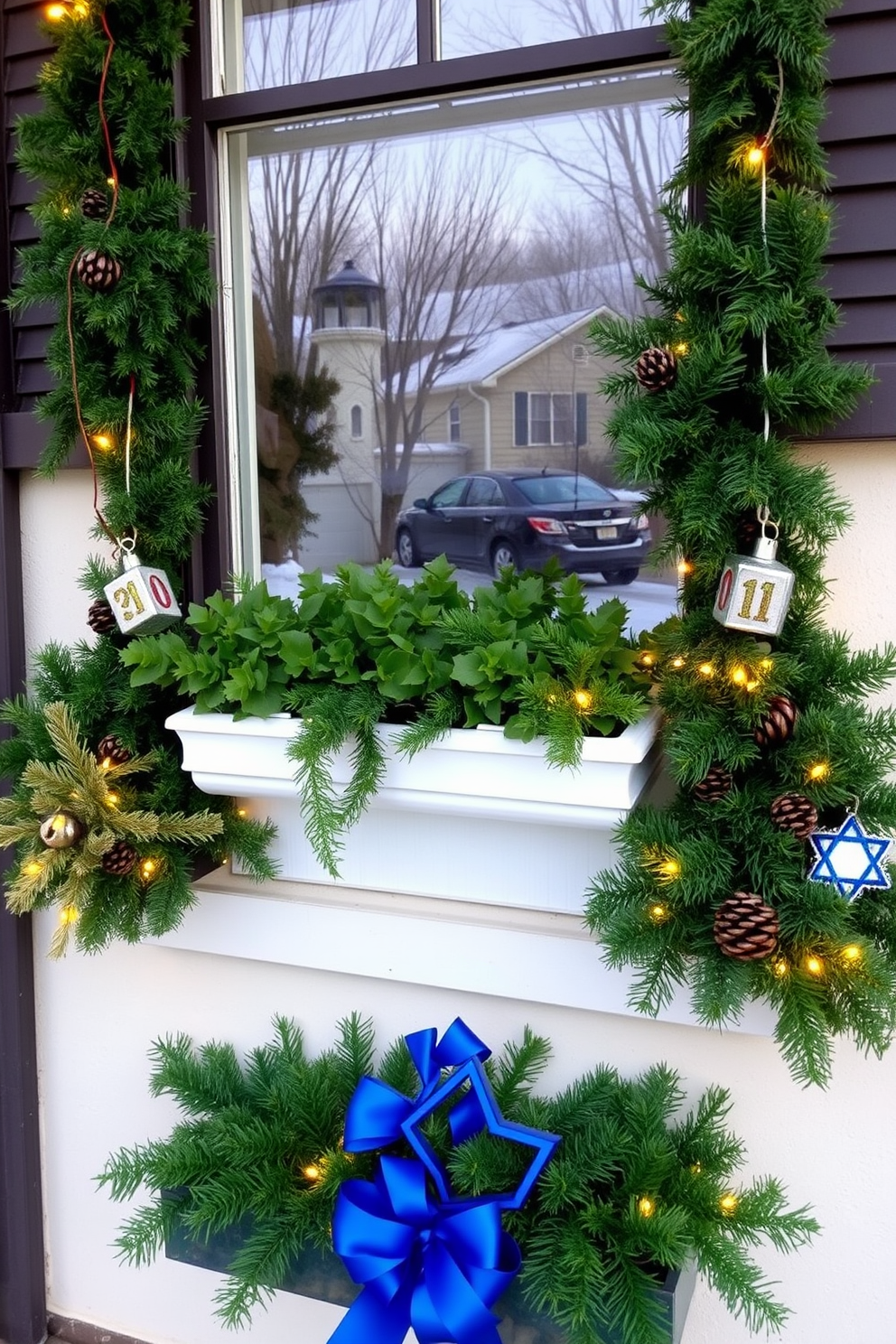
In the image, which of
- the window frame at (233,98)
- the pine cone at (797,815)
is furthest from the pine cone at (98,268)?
the pine cone at (797,815)

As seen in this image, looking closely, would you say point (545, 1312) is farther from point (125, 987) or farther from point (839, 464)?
point (839, 464)

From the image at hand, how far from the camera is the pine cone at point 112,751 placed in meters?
1.22

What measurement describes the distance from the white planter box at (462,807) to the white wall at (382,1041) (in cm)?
17

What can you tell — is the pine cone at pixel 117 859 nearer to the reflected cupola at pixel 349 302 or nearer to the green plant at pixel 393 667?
the green plant at pixel 393 667

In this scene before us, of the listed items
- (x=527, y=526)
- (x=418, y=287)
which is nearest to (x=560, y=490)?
(x=527, y=526)

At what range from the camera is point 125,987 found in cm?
151

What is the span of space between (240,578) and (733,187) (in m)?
0.70

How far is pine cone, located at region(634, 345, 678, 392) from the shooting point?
0.98 meters

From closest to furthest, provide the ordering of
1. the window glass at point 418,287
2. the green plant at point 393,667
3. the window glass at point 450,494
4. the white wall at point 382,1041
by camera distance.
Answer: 1. the green plant at point 393,667
2. the white wall at point 382,1041
3. the window glass at point 418,287
4. the window glass at point 450,494

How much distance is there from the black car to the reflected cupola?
0.86ft

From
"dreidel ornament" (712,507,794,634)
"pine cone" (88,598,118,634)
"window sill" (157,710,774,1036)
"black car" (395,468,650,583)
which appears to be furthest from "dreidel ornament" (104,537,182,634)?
"dreidel ornament" (712,507,794,634)

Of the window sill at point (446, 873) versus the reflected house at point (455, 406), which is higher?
the reflected house at point (455, 406)

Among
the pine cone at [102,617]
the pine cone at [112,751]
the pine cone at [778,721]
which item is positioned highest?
the pine cone at [102,617]

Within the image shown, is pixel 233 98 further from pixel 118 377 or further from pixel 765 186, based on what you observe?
pixel 765 186
